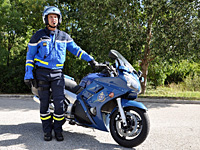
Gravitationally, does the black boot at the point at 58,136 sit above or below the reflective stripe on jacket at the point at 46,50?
below

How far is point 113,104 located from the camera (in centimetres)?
379

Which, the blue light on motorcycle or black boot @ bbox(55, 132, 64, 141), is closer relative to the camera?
the blue light on motorcycle

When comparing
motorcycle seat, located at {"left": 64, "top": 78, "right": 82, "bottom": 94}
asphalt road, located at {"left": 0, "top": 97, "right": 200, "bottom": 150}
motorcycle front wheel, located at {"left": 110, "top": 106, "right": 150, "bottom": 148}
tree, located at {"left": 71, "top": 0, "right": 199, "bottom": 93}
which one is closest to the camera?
motorcycle front wheel, located at {"left": 110, "top": 106, "right": 150, "bottom": 148}

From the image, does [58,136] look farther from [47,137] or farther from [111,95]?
[111,95]

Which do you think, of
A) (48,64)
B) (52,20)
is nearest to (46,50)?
(48,64)

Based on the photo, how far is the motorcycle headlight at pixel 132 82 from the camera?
351 centimetres

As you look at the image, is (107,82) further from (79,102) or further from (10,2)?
(10,2)

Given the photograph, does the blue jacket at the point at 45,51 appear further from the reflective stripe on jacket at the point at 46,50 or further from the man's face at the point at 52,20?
the man's face at the point at 52,20

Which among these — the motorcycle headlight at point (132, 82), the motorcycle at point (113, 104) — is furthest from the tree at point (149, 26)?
the motorcycle headlight at point (132, 82)

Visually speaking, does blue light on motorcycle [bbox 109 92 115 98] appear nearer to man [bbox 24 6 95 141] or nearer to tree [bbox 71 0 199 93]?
man [bbox 24 6 95 141]

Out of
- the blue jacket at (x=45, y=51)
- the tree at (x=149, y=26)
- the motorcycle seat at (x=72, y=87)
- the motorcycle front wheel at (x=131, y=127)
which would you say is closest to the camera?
the motorcycle front wheel at (x=131, y=127)

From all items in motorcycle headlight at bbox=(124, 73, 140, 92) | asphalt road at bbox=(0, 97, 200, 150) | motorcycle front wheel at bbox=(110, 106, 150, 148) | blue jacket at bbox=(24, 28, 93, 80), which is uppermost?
blue jacket at bbox=(24, 28, 93, 80)

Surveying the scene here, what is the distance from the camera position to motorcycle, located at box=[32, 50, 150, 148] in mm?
3512

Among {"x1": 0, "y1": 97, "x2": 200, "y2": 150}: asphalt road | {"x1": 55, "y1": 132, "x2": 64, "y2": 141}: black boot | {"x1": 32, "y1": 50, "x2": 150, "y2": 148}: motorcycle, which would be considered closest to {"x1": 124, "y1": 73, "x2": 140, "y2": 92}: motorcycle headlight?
{"x1": 32, "y1": 50, "x2": 150, "y2": 148}: motorcycle
